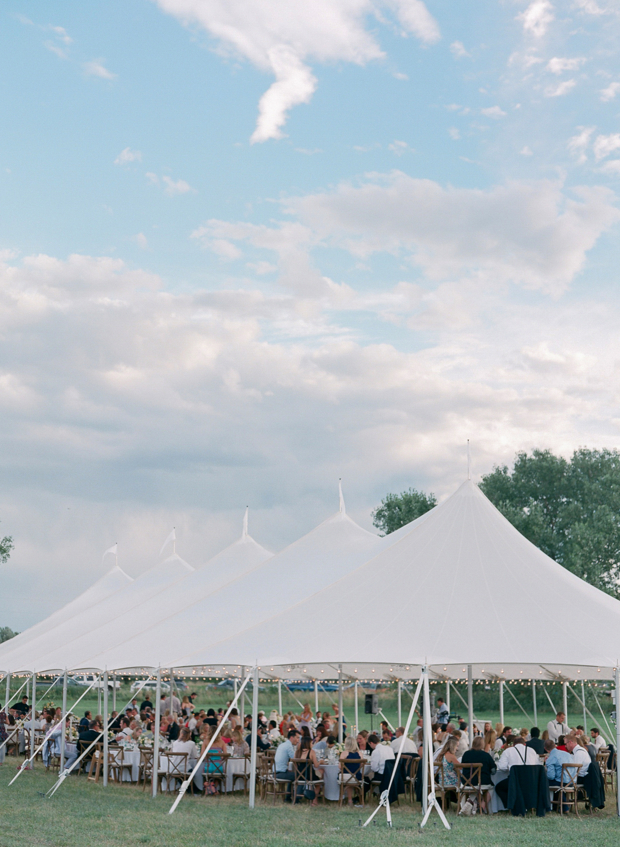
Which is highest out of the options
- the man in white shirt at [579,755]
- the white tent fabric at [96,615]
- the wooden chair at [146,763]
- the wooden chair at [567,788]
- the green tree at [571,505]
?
the green tree at [571,505]

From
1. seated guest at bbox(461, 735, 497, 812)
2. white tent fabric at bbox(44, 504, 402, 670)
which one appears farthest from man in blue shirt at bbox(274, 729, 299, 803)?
seated guest at bbox(461, 735, 497, 812)

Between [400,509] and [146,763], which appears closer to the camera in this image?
[146,763]

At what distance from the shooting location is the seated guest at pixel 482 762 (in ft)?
39.3

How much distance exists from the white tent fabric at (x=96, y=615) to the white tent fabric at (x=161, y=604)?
8 centimetres

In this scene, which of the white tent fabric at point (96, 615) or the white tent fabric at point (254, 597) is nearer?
the white tent fabric at point (254, 597)

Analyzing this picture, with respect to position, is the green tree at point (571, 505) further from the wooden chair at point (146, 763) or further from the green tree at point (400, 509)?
the wooden chair at point (146, 763)

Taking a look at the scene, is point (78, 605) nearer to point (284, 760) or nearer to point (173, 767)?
point (173, 767)

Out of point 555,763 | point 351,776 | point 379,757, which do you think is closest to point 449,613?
point 379,757

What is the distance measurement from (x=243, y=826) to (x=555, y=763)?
173 inches

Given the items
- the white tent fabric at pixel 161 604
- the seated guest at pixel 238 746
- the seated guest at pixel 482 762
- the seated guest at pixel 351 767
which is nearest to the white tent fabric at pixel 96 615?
the white tent fabric at pixel 161 604

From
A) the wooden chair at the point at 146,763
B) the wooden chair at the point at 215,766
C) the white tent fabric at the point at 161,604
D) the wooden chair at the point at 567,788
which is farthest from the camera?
the white tent fabric at the point at 161,604

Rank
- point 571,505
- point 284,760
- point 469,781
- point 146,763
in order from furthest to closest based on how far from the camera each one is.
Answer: point 571,505, point 146,763, point 284,760, point 469,781

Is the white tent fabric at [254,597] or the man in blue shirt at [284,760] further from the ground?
the white tent fabric at [254,597]

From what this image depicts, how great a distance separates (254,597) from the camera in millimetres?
16719
